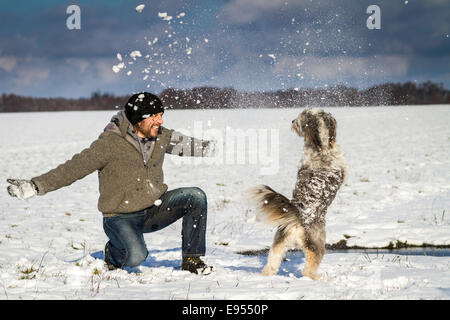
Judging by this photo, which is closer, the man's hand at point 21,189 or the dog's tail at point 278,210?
the man's hand at point 21,189

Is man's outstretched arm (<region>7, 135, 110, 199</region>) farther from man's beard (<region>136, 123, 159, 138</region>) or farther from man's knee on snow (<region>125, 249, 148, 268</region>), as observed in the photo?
man's knee on snow (<region>125, 249, 148, 268</region>)

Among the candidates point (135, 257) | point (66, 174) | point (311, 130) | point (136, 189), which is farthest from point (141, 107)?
point (311, 130)

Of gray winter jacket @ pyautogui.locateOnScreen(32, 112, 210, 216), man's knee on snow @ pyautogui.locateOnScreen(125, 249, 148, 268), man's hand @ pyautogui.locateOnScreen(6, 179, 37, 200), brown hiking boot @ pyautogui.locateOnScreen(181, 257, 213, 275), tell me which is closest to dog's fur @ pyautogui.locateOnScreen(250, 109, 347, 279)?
brown hiking boot @ pyautogui.locateOnScreen(181, 257, 213, 275)

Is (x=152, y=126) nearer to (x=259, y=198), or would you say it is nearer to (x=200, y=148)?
(x=200, y=148)

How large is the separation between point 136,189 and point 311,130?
82.9 inches

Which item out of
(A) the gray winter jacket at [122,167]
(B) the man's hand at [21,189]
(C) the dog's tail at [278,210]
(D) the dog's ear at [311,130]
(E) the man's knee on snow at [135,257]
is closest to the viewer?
(B) the man's hand at [21,189]

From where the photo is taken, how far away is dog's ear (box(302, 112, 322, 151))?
16.3ft

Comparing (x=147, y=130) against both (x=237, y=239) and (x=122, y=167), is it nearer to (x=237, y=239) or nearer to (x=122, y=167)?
(x=122, y=167)

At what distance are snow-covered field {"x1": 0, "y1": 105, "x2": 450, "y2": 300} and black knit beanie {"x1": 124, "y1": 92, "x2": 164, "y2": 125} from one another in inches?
50.4

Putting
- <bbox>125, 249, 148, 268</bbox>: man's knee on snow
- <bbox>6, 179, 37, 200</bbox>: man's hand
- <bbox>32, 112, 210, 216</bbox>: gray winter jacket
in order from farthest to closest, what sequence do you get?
<bbox>125, 249, 148, 268</bbox>: man's knee on snow, <bbox>32, 112, 210, 216</bbox>: gray winter jacket, <bbox>6, 179, 37, 200</bbox>: man's hand

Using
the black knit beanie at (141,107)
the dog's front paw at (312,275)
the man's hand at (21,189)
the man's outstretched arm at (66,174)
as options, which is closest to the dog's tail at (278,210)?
the dog's front paw at (312,275)

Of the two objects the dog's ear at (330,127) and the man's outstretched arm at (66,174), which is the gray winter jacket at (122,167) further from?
the dog's ear at (330,127)

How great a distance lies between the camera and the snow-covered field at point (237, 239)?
3.82m
